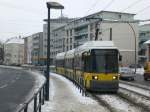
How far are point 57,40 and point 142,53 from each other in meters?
43.9

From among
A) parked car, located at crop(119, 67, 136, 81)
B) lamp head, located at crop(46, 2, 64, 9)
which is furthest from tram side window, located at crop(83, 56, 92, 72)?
parked car, located at crop(119, 67, 136, 81)

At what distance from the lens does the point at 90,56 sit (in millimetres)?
27062

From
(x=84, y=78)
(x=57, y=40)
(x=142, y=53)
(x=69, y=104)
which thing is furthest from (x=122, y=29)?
(x=69, y=104)

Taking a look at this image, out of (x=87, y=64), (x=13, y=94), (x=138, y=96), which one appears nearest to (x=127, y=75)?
(x=87, y=64)

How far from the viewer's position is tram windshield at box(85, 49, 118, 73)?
1057 inches

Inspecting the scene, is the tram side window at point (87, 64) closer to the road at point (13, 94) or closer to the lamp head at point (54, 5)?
the road at point (13, 94)

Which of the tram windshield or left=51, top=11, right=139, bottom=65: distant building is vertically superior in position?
left=51, top=11, right=139, bottom=65: distant building

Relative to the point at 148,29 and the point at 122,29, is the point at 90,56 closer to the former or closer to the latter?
the point at 122,29

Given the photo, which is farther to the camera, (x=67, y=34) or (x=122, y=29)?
(x=67, y=34)

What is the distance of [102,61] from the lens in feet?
88.7

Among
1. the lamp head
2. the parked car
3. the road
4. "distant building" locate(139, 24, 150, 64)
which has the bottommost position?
the road

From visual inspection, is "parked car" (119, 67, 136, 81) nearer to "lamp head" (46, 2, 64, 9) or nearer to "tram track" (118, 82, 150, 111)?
"tram track" (118, 82, 150, 111)

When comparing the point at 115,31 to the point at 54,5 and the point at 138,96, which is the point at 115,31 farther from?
the point at 54,5

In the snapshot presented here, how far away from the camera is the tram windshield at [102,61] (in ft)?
88.1
